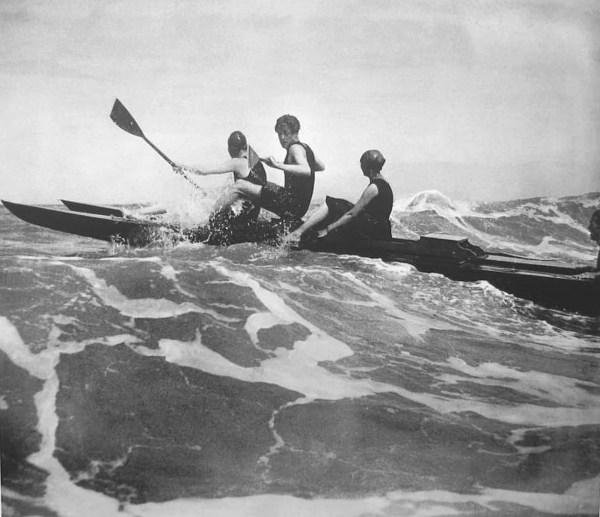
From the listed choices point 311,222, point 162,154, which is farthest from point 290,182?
point 162,154

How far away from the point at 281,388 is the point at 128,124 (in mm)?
1461

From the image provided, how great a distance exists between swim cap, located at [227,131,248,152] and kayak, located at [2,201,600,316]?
1.31ft

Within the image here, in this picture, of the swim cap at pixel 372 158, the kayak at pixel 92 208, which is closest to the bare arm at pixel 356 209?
the swim cap at pixel 372 158

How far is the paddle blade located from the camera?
8.21 ft

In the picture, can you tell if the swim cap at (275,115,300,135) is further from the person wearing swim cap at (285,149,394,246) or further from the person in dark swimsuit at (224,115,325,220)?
the person wearing swim cap at (285,149,394,246)

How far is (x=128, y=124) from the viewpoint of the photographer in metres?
2.53

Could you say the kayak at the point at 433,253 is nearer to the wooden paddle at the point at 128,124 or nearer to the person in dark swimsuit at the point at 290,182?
the person in dark swimsuit at the point at 290,182

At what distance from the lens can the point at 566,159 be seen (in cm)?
254

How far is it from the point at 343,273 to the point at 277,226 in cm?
41

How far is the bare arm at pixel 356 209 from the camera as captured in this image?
2545 millimetres

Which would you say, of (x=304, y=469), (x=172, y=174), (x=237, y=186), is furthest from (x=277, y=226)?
(x=304, y=469)

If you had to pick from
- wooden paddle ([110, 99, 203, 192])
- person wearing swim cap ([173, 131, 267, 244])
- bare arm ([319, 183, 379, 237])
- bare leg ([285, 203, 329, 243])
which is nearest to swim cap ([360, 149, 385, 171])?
bare arm ([319, 183, 379, 237])

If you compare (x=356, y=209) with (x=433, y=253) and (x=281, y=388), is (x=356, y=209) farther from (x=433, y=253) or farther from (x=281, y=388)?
(x=281, y=388)

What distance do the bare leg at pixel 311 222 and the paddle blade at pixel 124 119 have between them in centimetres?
89
